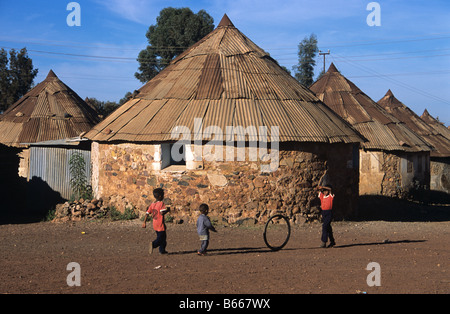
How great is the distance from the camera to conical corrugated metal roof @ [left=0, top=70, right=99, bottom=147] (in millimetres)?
22125

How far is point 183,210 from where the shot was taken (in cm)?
1316

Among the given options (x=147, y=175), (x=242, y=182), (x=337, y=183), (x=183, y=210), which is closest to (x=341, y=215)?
(x=337, y=183)

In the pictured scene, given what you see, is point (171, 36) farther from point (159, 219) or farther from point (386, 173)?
point (159, 219)

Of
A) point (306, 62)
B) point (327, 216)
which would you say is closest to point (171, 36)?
point (306, 62)

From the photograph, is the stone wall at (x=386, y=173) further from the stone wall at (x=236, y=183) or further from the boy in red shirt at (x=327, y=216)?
the boy in red shirt at (x=327, y=216)

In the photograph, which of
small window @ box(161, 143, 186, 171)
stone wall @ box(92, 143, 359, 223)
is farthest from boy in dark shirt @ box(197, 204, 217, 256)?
small window @ box(161, 143, 186, 171)

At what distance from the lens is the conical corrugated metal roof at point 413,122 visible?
26828mm

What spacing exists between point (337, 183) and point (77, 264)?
8326 mm

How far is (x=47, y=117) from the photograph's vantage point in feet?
75.5

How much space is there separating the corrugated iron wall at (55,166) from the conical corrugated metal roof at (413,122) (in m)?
18.0

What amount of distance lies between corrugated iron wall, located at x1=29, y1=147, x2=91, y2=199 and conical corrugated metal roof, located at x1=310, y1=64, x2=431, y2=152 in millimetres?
11861

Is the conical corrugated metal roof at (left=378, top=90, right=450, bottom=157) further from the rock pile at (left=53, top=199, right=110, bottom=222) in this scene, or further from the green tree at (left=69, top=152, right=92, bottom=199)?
the rock pile at (left=53, top=199, right=110, bottom=222)

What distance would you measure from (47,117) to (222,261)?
1714 cm
